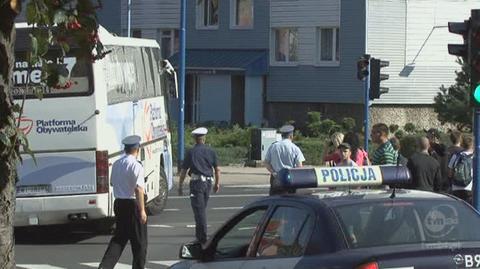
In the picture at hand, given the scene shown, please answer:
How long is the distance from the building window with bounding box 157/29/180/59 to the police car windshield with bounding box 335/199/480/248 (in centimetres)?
4415

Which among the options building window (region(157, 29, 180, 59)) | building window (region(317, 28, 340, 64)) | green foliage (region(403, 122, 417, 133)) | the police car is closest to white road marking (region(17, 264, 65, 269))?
the police car

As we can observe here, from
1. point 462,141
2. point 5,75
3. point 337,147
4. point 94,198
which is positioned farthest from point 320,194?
point 94,198

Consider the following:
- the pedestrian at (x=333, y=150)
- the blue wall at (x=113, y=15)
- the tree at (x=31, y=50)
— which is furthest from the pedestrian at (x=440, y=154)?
the blue wall at (x=113, y=15)

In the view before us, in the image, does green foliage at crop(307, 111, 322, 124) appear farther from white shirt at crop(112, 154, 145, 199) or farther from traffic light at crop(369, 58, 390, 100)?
white shirt at crop(112, 154, 145, 199)

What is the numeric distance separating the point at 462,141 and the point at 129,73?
639 cm

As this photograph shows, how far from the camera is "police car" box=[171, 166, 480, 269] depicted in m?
6.25

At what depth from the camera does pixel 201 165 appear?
14.6 meters

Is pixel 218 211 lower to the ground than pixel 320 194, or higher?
lower

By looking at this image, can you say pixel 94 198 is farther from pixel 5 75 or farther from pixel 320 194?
pixel 5 75

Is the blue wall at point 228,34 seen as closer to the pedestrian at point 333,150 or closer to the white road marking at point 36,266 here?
the pedestrian at point 333,150

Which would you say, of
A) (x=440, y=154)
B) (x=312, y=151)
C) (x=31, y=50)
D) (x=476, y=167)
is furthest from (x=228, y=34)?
(x=31, y=50)

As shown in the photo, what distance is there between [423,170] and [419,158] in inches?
6.9

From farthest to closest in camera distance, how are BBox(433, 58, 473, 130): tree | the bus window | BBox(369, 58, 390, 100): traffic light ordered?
BBox(433, 58, 473, 130): tree → BBox(369, 58, 390, 100): traffic light → the bus window

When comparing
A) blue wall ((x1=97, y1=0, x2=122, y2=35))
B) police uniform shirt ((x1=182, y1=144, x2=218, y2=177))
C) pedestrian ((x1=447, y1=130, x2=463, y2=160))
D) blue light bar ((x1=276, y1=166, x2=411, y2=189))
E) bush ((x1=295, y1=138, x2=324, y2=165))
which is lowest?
bush ((x1=295, y1=138, x2=324, y2=165))
